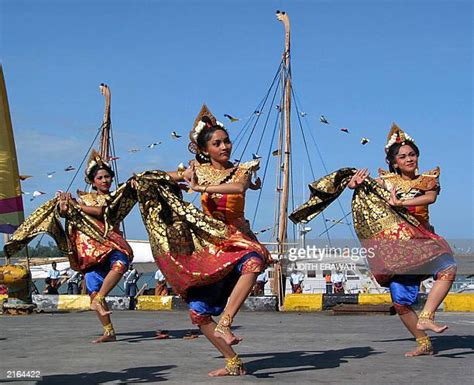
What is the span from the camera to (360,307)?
12.6 metres

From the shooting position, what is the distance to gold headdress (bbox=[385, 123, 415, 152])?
7.49 meters

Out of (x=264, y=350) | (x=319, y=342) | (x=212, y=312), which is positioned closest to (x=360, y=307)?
(x=319, y=342)

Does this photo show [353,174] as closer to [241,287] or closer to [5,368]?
[241,287]

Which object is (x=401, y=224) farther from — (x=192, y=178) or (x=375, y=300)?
(x=375, y=300)

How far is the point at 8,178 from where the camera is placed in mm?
11289

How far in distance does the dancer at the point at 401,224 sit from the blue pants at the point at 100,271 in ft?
8.25

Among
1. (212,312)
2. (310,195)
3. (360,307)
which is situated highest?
(310,195)

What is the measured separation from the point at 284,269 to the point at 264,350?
11069 millimetres

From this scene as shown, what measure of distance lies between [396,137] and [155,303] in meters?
8.22

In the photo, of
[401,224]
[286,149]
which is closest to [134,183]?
[401,224]

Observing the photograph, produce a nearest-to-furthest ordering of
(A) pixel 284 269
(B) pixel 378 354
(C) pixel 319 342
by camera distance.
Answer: (B) pixel 378 354 < (C) pixel 319 342 < (A) pixel 284 269

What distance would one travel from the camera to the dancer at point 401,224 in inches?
277

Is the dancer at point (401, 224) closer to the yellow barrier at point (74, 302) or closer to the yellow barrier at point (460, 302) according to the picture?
the yellow barrier at point (460, 302)

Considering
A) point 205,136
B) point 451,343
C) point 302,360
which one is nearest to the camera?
point 205,136
